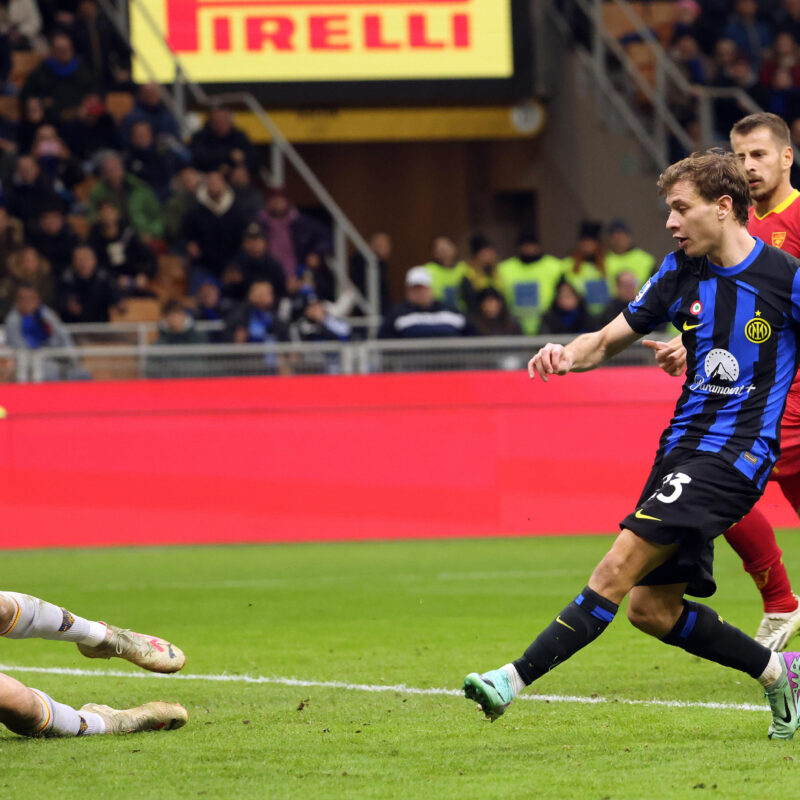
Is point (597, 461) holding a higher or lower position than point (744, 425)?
lower

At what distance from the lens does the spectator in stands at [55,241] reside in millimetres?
16391

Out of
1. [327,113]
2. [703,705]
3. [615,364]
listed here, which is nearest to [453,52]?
[327,113]

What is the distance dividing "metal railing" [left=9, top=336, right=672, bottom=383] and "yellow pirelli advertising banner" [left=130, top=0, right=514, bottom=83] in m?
5.94

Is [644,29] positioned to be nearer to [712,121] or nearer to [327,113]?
[712,121]

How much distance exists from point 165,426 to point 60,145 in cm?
540

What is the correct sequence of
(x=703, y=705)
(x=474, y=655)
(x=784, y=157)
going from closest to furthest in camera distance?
(x=703, y=705) → (x=784, y=157) → (x=474, y=655)

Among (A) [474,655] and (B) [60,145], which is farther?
(B) [60,145]

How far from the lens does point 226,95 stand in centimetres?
1886

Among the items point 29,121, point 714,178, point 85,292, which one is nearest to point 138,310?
point 85,292

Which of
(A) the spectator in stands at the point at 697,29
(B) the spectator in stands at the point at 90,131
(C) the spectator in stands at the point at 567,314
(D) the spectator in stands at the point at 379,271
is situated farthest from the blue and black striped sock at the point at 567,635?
(A) the spectator in stands at the point at 697,29

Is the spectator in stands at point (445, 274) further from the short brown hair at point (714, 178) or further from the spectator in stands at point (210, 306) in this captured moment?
the short brown hair at point (714, 178)

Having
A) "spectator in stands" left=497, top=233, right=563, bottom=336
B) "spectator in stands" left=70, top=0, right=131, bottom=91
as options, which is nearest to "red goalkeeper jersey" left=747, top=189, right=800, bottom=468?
"spectator in stands" left=497, top=233, right=563, bottom=336

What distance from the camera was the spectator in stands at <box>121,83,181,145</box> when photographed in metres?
17.8

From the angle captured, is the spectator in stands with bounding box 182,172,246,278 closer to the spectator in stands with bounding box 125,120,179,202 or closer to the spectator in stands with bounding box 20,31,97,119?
the spectator in stands with bounding box 125,120,179,202
